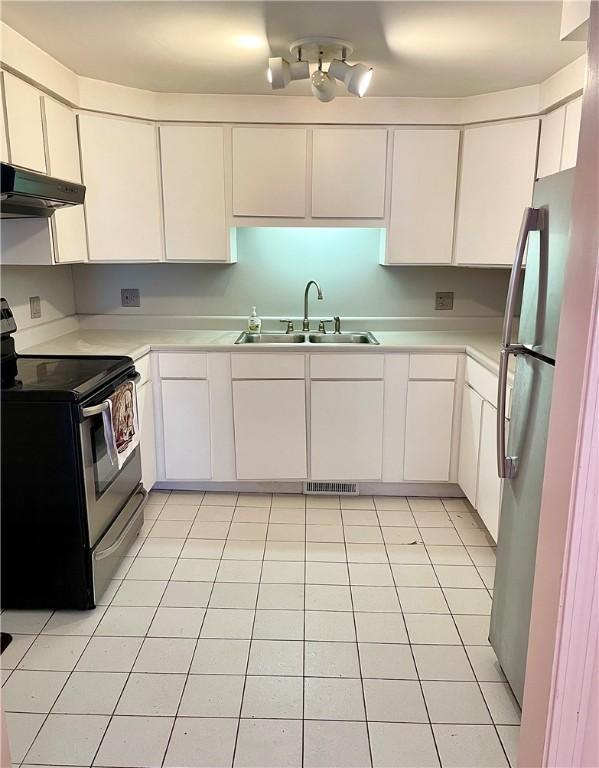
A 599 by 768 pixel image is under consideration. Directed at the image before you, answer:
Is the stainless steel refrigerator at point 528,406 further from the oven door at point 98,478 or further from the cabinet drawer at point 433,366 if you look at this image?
the oven door at point 98,478

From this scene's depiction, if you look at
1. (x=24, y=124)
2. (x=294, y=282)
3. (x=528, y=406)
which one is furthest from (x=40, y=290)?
(x=528, y=406)

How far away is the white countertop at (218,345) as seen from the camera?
2916 mm

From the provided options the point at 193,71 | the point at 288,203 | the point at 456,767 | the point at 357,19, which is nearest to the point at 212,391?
the point at 288,203

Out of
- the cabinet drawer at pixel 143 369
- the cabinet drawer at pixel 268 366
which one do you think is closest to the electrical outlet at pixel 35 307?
the cabinet drawer at pixel 143 369

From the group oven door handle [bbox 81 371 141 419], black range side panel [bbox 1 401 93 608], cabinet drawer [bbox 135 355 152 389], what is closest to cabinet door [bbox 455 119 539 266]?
cabinet drawer [bbox 135 355 152 389]

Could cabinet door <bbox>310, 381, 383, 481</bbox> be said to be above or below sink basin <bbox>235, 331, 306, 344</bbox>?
below

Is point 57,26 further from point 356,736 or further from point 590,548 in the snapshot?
point 356,736

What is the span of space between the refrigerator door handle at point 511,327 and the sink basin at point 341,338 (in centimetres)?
165

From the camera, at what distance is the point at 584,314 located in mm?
944

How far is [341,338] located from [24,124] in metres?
1.95

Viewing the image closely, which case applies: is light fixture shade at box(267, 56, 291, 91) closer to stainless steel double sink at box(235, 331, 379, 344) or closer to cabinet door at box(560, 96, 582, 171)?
cabinet door at box(560, 96, 582, 171)

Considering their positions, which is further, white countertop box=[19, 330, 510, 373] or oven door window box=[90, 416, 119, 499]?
white countertop box=[19, 330, 510, 373]

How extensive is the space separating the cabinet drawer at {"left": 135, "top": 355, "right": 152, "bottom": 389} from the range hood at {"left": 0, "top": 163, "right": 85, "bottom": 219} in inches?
32.2

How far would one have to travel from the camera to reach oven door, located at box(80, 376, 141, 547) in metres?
2.12
